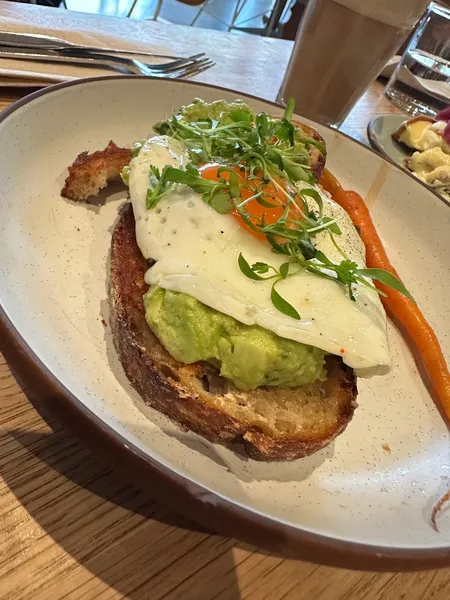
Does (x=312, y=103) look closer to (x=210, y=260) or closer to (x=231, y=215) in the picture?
(x=231, y=215)

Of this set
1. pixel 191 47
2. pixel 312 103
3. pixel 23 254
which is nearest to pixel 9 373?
pixel 23 254

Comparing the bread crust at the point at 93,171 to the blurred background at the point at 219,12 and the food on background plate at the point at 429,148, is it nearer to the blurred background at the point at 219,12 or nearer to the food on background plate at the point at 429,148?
the food on background plate at the point at 429,148

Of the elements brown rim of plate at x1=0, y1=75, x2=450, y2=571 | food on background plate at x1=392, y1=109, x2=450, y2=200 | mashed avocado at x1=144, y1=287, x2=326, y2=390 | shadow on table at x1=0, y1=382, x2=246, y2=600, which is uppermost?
food on background plate at x1=392, y1=109, x2=450, y2=200

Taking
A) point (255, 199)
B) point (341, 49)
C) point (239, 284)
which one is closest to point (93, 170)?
point (255, 199)

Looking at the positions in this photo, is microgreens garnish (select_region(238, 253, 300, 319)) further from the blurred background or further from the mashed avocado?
the blurred background

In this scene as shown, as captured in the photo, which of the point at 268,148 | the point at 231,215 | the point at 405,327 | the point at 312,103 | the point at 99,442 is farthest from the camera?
the point at 312,103

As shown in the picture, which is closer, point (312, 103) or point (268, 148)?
point (268, 148)

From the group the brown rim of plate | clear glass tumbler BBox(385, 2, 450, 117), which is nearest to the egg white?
the brown rim of plate
